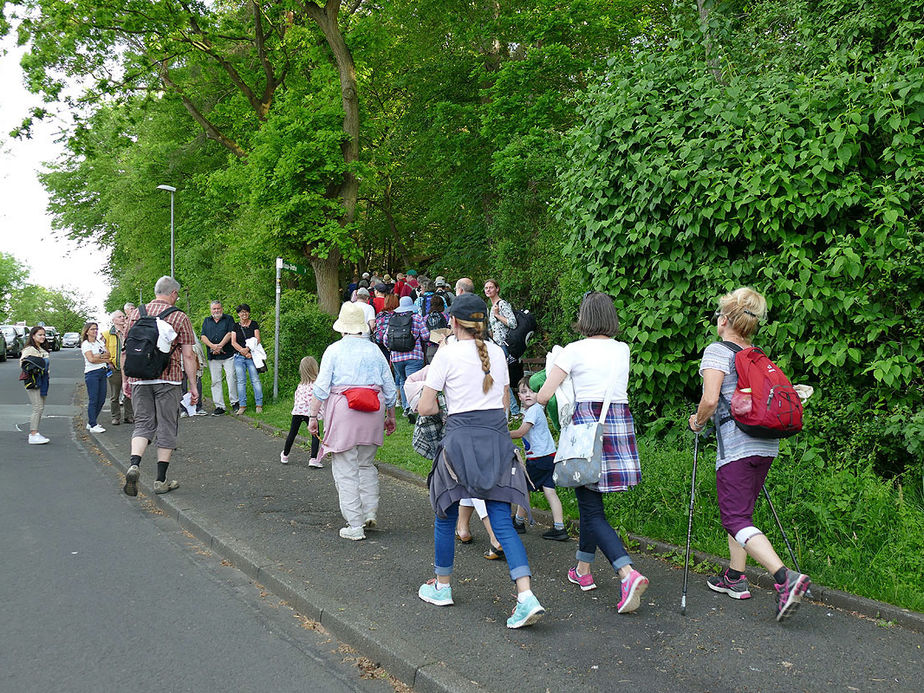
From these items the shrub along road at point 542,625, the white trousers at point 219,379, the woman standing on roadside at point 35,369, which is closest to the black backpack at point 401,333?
the white trousers at point 219,379

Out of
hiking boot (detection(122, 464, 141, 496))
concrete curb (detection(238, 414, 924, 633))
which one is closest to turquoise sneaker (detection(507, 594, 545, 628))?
concrete curb (detection(238, 414, 924, 633))

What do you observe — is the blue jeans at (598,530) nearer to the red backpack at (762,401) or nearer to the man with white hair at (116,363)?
the red backpack at (762,401)

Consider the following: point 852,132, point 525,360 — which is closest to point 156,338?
point 525,360

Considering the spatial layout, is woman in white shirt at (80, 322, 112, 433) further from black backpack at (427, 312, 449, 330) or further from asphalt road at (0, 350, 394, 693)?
black backpack at (427, 312, 449, 330)

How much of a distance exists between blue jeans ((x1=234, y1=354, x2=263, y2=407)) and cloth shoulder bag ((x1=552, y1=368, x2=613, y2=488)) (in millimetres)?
10669

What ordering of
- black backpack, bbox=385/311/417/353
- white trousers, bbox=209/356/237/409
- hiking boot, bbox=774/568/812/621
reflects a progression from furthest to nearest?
1. white trousers, bbox=209/356/237/409
2. black backpack, bbox=385/311/417/353
3. hiking boot, bbox=774/568/812/621

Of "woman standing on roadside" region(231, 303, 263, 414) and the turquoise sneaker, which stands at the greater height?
"woman standing on roadside" region(231, 303, 263, 414)

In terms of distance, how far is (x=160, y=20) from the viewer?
63.8 feet

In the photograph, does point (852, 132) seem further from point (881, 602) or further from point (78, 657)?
point (78, 657)

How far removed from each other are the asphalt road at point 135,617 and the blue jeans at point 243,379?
6.38 metres

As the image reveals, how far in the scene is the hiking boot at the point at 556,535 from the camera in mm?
6621

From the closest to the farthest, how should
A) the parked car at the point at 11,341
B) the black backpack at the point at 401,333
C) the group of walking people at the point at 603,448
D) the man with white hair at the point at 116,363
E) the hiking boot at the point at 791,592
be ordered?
the hiking boot at the point at 791,592 < the group of walking people at the point at 603,448 < the black backpack at the point at 401,333 < the man with white hair at the point at 116,363 < the parked car at the point at 11,341

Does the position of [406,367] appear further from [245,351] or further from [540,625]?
[540,625]

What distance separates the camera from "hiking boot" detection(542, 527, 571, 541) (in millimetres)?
6621
